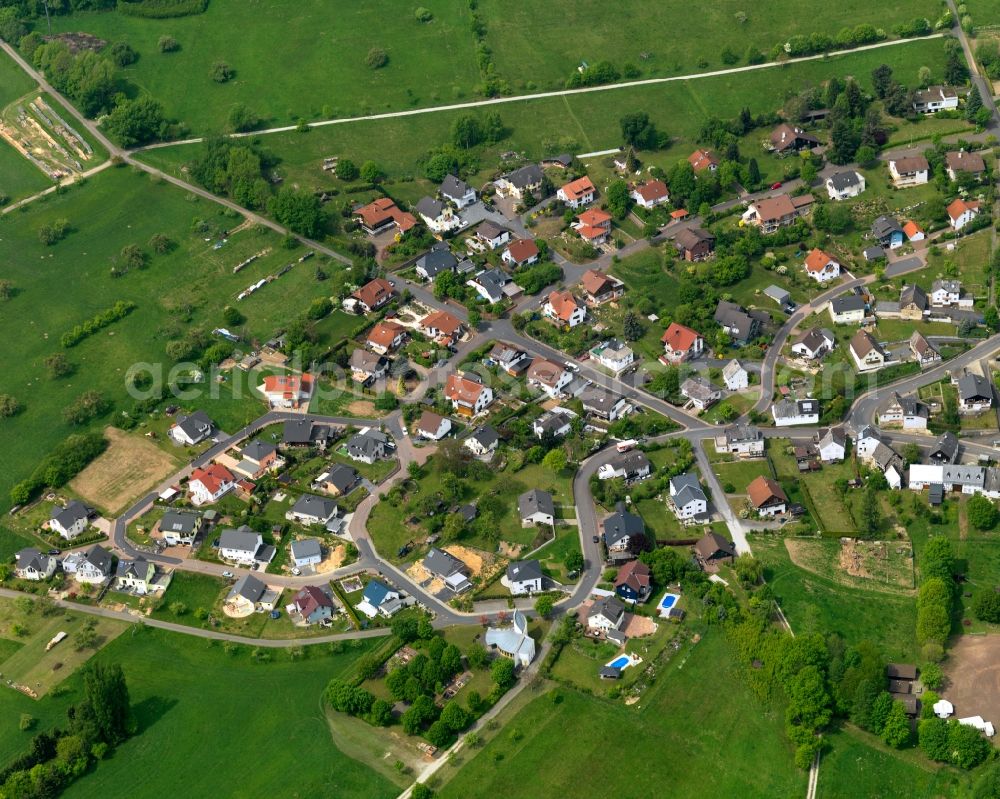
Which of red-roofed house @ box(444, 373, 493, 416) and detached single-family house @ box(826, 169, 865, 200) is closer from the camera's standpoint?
red-roofed house @ box(444, 373, 493, 416)

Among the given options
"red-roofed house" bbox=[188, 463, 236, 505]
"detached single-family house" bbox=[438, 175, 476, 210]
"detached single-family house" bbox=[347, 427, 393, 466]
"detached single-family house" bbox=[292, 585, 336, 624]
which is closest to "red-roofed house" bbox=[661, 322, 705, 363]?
"detached single-family house" bbox=[347, 427, 393, 466]

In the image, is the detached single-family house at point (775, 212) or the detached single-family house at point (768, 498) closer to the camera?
the detached single-family house at point (768, 498)

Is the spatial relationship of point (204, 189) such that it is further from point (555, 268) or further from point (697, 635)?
point (697, 635)

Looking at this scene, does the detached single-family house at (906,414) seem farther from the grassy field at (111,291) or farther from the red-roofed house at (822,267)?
the grassy field at (111,291)

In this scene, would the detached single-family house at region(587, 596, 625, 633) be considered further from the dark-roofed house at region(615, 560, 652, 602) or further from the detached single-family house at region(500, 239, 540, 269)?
the detached single-family house at region(500, 239, 540, 269)

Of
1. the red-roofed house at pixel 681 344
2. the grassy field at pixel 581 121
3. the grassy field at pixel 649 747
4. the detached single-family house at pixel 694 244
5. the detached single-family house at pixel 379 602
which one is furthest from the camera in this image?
the grassy field at pixel 581 121

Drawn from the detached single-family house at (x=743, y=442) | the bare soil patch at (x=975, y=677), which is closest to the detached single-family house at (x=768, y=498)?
the detached single-family house at (x=743, y=442)
